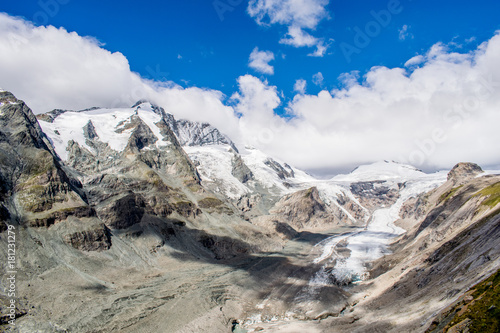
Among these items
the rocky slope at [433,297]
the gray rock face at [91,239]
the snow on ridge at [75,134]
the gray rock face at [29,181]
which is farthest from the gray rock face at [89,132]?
the rocky slope at [433,297]

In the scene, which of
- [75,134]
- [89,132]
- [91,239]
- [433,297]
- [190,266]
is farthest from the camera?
[89,132]

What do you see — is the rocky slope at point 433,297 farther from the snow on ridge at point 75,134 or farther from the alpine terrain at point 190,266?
the snow on ridge at point 75,134

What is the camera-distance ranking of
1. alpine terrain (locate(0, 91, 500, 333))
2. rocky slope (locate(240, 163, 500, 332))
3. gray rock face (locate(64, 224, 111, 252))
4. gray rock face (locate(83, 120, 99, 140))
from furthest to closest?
1. gray rock face (locate(83, 120, 99, 140))
2. gray rock face (locate(64, 224, 111, 252))
3. alpine terrain (locate(0, 91, 500, 333))
4. rocky slope (locate(240, 163, 500, 332))

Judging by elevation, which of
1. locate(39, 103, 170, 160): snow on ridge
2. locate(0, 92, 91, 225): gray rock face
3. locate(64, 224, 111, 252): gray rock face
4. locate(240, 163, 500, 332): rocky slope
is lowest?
locate(240, 163, 500, 332): rocky slope

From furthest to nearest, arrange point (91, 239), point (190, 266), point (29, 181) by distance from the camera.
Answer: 1. point (190, 266)
2. point (29, 181)
3. point (91, 239)

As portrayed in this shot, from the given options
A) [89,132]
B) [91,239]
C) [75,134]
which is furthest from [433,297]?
[89,132]

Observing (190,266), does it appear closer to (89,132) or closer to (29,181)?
(29,181)

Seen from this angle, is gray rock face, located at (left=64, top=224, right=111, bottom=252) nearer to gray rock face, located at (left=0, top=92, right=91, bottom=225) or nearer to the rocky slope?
gray rock face, located at (left=0, top=92, right=91, bottom=225)

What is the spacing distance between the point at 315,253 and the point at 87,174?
107461 mm

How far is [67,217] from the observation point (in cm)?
7869

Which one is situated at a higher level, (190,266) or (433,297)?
(190,266)

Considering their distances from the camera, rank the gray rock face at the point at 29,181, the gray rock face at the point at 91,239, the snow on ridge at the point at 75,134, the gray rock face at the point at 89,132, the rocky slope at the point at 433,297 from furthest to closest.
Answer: the gray rock face at the point at 89,132 < the snow on ridge at the point at 75,134 < the gray rock face at the point at 29,181 < the gray rock face at the point at 91,239 < the rocky slope at the point at 433,297

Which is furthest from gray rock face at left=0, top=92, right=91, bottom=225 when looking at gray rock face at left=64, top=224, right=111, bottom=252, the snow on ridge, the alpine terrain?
the snow on ridge

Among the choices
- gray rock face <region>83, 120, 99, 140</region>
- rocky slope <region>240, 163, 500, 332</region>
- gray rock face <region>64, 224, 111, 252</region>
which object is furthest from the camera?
gray rock face <region>83, 120, 99, 140</region>
